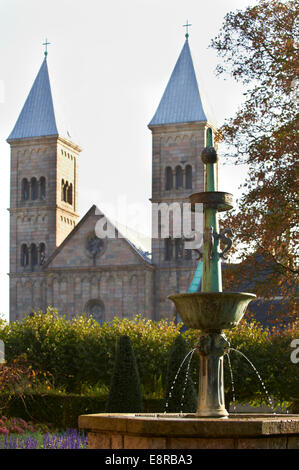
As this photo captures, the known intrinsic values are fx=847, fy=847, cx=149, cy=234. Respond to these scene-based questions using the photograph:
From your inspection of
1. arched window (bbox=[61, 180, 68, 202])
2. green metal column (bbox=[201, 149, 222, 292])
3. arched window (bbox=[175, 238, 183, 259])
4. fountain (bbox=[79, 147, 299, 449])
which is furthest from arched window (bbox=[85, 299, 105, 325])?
A: green metal column (bbox=[201, 149, 222, 292])

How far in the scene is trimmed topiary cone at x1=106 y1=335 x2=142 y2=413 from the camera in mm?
21000

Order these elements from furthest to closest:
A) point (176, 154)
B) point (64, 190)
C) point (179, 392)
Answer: point (64, 190) < point (176, 154) < point (179, 392)

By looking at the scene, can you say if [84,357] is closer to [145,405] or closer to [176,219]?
[145,405]

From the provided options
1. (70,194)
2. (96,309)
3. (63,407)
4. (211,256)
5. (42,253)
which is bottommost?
(63,407)

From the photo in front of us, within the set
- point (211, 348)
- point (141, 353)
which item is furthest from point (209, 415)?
point (141, 353)

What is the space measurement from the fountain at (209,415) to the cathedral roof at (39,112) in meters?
55.9

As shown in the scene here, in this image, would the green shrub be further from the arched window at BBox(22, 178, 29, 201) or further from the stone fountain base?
the arched window at BBox(22, 178, 29, 201)

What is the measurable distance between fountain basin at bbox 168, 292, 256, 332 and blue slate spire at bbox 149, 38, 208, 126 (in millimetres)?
51155

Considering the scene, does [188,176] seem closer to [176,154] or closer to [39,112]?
[176,154]

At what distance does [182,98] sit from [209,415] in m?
53.2

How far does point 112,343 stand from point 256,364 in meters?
5.37

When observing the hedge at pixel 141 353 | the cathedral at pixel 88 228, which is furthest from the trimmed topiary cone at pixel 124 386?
the cathedral at pixel 88 228

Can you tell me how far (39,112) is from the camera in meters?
67.7

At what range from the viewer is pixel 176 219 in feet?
202
